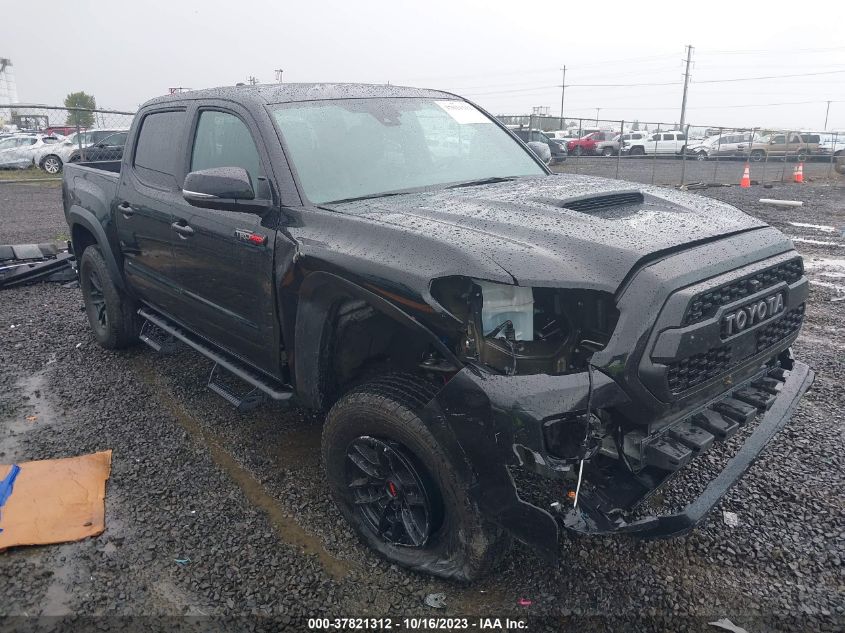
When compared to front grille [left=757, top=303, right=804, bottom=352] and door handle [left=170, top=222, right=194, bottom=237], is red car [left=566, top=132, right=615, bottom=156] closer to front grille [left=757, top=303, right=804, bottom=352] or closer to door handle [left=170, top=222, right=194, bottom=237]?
door handle [left=170, top=222, right=194, bottom=237]

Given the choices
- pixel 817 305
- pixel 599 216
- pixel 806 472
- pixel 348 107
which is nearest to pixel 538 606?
pixel 599 216

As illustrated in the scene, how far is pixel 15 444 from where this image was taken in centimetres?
391

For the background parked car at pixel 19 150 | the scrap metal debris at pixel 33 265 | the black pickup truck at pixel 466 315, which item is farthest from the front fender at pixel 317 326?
the background parked car at pixel 19 150

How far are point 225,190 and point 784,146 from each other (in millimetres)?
30306

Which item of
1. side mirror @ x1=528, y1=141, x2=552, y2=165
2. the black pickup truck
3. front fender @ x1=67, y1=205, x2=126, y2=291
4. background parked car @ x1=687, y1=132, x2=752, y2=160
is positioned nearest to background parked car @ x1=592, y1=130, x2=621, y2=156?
background parked car @ x1=687, y1=132, x2=752, y2=160

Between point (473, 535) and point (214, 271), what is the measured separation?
1.99 metres

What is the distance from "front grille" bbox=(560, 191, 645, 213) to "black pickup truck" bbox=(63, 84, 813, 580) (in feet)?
0.03

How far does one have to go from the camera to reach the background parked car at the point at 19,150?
22.2 meters

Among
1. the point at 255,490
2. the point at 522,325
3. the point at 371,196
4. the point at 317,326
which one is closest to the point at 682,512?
the point at 522,325

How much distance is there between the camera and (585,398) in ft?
6.91

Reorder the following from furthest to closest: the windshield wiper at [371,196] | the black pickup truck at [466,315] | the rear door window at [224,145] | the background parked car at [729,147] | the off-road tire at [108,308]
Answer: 1. the background parked car at [729,147]
2. the off-road tire at [108,308]
3. the rear door window at [224,145]
4. the windshield wiper at [371,196]
5. the black pickup truck at [466,315]

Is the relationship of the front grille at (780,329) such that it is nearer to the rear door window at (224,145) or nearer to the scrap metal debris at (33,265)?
the rear door window at (224,145)

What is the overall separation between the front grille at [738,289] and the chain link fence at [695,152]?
1631 cm

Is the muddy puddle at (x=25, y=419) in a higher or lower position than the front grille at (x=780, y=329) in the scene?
lower
